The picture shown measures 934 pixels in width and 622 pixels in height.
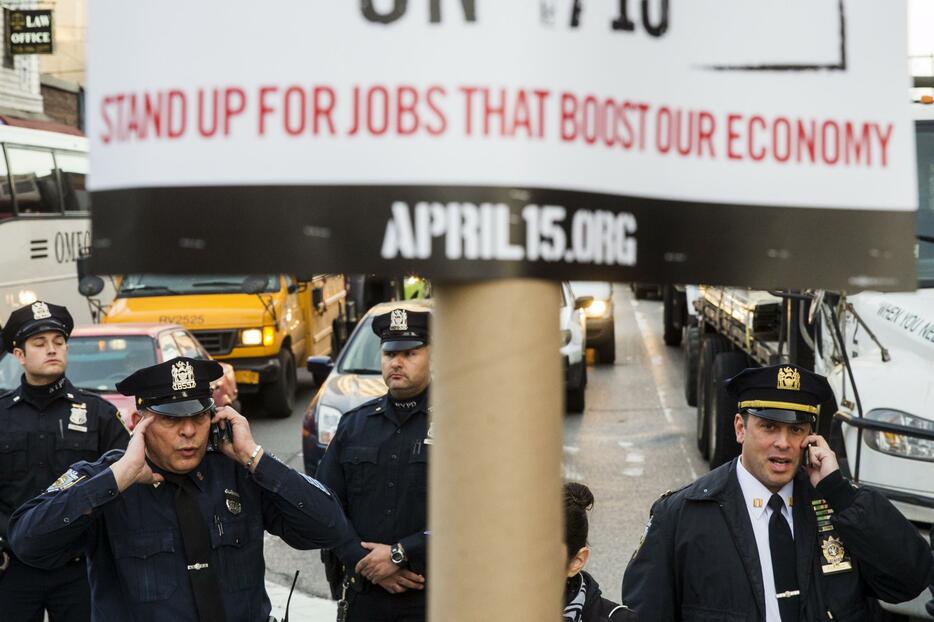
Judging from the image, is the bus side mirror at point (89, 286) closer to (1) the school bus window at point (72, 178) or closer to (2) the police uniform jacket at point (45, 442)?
(1) the school bus window at point (72, 178)

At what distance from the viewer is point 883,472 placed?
696 centimetres

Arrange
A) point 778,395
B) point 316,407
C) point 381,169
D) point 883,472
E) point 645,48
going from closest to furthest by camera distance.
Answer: point 381,169, point 645,48, point 778,395, point 883,472, point 316,407

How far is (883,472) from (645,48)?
5.51 m

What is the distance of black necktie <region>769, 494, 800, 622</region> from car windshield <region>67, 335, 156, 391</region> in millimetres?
8346

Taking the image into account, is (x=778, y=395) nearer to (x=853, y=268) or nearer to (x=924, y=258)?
(x=853, y=268)

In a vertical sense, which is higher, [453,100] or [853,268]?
[453,100]

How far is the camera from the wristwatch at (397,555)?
536cm

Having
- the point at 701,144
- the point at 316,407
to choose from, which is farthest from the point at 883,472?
the point at 701,144

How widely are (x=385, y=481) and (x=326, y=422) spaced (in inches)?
189

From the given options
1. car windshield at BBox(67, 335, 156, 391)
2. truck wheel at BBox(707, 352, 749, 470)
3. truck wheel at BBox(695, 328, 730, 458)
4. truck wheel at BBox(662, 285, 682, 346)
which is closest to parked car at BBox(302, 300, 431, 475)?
car windshield at BBox(67, 335, 156, 391)

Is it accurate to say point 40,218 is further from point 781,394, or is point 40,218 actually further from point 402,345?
point 781,394

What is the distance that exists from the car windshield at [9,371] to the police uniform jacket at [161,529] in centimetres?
637

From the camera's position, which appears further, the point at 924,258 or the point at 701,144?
the point at 924,258

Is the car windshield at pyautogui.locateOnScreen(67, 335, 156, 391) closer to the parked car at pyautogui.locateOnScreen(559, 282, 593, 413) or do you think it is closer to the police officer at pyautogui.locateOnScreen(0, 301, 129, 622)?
the police officer at pyautogui.locateOnScreen(0, 301, 129, 622)
